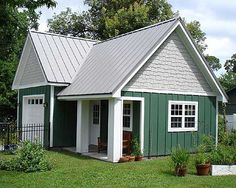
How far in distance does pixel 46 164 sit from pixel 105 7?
101 ft

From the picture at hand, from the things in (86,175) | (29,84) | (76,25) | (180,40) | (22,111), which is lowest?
(86,175)

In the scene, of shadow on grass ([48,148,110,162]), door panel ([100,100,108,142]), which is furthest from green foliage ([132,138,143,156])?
door panel ([100,100,108,142])

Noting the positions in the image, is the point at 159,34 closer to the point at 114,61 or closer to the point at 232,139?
the point at 114,61

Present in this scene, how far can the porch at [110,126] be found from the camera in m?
15.4

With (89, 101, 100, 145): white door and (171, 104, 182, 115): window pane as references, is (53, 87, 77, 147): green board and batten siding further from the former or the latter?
(171, 104, 182, 115): window pane

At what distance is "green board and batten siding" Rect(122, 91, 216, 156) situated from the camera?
16.5 meters

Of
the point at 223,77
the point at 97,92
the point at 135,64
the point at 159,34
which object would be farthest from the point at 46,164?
the point at 223,77

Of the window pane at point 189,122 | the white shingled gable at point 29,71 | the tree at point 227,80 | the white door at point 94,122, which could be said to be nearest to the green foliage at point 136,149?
the window pane at point 189,122

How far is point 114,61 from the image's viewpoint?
1784 centimetres

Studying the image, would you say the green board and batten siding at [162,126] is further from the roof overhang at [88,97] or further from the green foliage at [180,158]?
the green foliage at [180,158]

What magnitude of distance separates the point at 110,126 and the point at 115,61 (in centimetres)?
352

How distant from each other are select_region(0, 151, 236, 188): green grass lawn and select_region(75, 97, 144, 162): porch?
1219 mm

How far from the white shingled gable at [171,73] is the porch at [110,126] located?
0.88 m

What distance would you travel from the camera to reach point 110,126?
1545 centimetres
